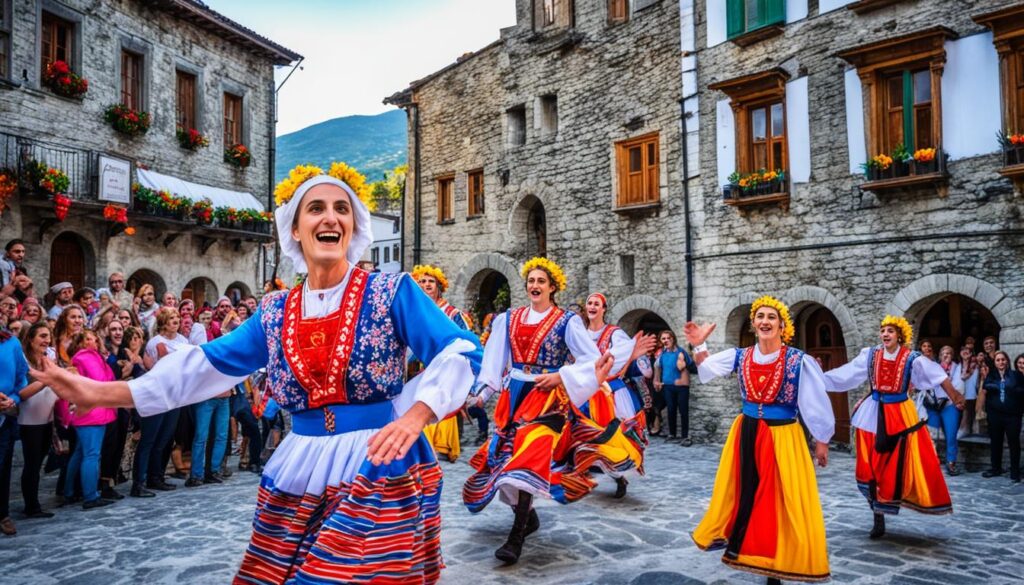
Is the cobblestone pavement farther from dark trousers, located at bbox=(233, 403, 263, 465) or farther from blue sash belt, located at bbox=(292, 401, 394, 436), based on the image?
blue sash belt, located at bbox=(292, 401, 394, 436)

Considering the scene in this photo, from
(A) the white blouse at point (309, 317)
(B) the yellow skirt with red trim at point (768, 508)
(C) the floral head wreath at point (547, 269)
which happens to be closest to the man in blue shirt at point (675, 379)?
(C) the floral head wreath at point (547, 269)

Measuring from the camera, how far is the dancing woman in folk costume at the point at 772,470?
5.27 m

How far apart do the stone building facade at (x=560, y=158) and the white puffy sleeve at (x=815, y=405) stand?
10.7 m

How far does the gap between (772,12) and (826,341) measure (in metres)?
6.10

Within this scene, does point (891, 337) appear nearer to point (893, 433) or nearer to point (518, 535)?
point (893, 433)

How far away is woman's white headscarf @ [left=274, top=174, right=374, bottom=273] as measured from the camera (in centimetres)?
342

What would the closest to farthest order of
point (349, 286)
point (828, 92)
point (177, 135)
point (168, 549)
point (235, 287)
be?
point (349, 286) < point (168, 549) < point (828, 92) < point (177, 135) < point (235, 287)

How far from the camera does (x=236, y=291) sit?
2258cm

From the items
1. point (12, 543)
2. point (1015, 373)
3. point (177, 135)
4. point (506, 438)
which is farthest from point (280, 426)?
point (177, 135)

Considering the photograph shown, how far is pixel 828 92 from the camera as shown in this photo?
14.0 meters

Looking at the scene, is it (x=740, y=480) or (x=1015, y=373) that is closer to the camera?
(x=740, y=480)

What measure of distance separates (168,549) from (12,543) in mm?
1439

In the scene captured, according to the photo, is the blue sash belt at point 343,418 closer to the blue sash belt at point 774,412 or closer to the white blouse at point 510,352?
the white blouse at point 510,352

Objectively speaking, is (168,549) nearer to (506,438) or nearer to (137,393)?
(506,438)
